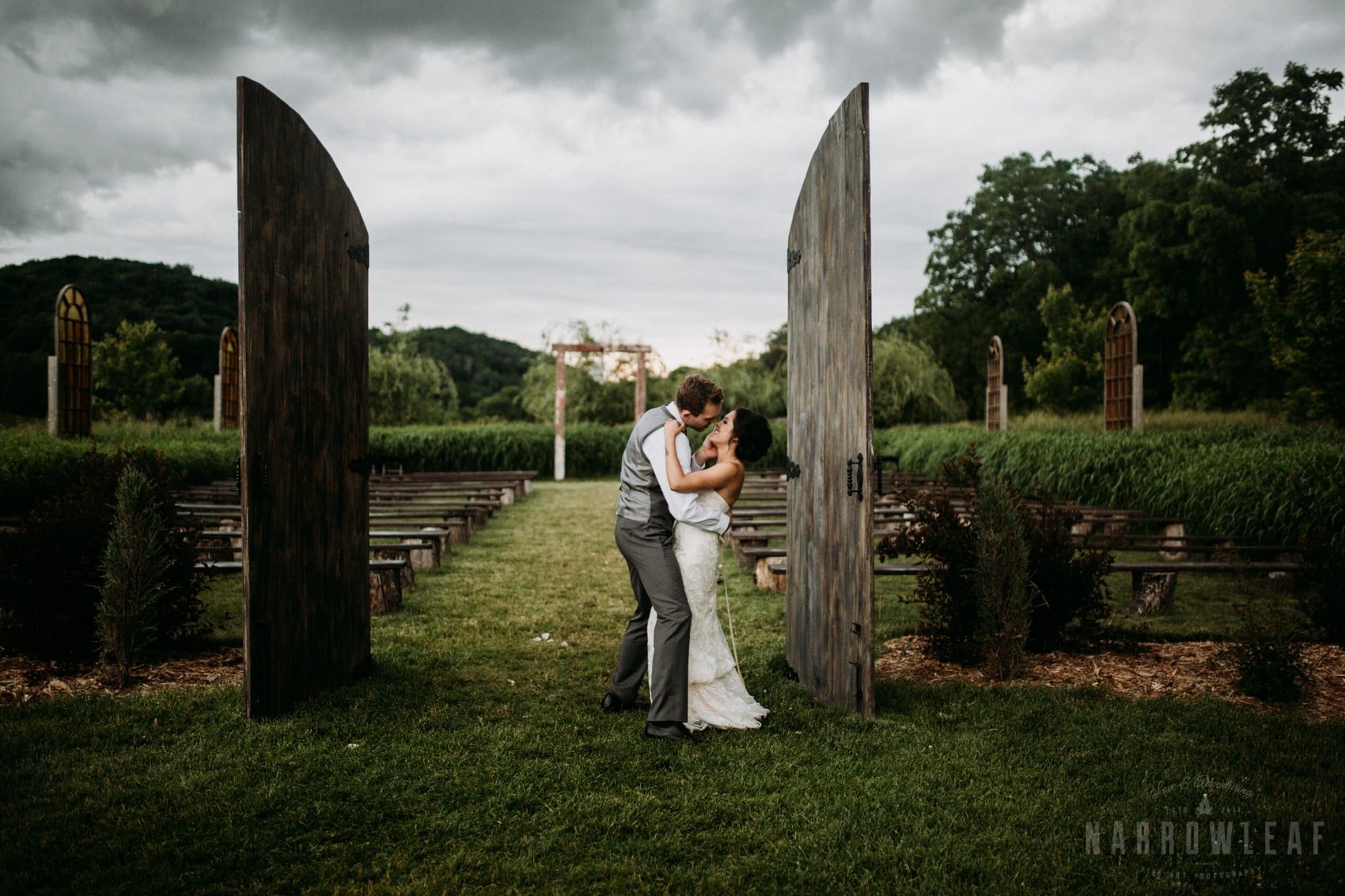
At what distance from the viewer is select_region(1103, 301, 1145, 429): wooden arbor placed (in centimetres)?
1485

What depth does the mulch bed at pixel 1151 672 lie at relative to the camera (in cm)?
462

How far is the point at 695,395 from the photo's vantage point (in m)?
4.23

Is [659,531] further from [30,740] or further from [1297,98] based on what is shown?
[1297,98]

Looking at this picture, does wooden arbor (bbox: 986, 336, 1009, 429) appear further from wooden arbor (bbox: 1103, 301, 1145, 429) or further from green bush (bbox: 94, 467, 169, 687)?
green bush (bbox: 94, 467, 169, 687)

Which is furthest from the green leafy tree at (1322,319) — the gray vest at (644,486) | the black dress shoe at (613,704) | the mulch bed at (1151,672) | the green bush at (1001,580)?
the black dress shoe at (613,704)

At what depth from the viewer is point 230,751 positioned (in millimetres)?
3771

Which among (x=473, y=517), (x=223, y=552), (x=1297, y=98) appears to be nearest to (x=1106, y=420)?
(x=473, y=517)

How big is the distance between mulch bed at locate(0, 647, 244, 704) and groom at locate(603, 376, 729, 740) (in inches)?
96.6

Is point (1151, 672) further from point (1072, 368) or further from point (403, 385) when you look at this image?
point (403, 385)

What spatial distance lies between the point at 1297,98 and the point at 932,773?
105 feet

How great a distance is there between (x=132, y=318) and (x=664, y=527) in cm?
3413

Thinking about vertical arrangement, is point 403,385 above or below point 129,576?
above

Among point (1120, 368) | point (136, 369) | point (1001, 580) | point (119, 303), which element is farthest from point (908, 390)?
point (119, 303)

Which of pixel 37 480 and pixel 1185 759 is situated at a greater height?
pixel 37 480
